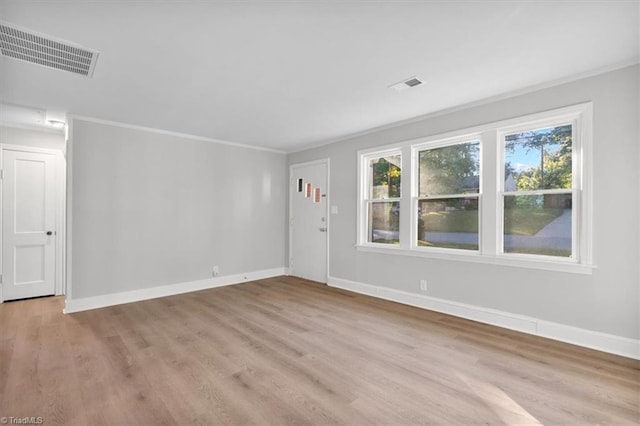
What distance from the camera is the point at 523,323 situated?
10.3 ft

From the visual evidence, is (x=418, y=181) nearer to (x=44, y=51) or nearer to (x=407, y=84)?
(x=407, y=84)

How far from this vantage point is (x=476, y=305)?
11.5ft

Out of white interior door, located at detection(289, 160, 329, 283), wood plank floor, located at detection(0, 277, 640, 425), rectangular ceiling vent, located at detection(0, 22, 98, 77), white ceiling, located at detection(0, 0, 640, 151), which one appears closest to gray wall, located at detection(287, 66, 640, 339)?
white ceiling, located at detection(0, 0, 640, 151)

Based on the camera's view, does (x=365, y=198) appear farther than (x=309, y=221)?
No

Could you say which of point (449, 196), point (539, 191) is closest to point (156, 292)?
point (449, 196)

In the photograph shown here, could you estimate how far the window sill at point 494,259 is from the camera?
285 cm

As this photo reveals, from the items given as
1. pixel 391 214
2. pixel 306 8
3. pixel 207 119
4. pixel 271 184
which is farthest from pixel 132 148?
pixel 391 214

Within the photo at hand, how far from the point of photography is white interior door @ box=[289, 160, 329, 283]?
5.49 metres

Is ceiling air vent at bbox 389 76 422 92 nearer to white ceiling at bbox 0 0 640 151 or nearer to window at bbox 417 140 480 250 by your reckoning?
white ceiling at bbox 0 0 640 151

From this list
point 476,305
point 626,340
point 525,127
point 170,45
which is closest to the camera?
point 170,45

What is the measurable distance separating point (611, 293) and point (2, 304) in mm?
7162

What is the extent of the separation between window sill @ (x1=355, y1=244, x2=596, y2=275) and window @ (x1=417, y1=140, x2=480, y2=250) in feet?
0.41

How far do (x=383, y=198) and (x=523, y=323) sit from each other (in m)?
2.34

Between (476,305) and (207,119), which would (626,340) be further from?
(207,119)
